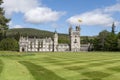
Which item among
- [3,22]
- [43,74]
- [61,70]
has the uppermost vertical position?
[3,22]

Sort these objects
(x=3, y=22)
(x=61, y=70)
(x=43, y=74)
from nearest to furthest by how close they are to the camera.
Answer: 1. (x=43, y=74)
2. (x=61, y=70)
3. (x=3, y=22)

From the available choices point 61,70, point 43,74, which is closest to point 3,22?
point 61,70

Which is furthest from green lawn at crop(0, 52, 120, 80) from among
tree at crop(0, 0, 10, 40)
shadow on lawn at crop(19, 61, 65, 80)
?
tree at crop(0, 0, 10, 40)

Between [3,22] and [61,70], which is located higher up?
[3,22]

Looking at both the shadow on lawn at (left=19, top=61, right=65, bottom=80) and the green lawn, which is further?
the green lawn

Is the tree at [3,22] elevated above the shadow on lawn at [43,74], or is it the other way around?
the tree at [3,22]

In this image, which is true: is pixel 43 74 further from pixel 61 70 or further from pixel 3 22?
pixel 3 22

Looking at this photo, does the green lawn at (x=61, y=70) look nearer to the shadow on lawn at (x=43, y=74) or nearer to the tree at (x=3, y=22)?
the shadow on lawn at (x=43, y=74)

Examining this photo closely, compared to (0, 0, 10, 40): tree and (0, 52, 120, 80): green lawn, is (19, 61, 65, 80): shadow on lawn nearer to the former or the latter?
(0, 52, 120, 80): green lawn


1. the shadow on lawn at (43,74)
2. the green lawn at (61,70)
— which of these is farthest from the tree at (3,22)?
the shadow on lawn at (43,74)

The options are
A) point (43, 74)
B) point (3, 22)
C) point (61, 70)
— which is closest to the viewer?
point (43, 74)

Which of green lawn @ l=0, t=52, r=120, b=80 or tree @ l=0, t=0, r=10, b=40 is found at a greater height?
tree @ l=0, t=0, r=10, b=40

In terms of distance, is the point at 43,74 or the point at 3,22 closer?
the point at 43,74

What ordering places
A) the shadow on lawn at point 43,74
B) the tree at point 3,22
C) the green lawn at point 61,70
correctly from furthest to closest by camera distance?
1. the tree at point 3,22
2. the green lawn at point 61,70
3. the shadow on lawn at point 43,74
